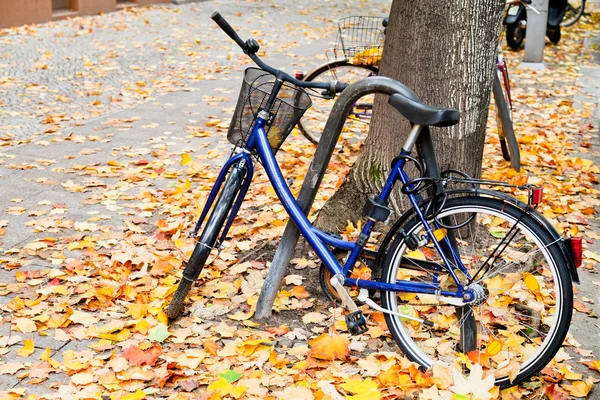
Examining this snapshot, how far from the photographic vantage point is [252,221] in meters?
4.88

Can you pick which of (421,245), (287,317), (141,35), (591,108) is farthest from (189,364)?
(141,35)

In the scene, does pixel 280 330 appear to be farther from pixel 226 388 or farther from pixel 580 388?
pixel 580 388

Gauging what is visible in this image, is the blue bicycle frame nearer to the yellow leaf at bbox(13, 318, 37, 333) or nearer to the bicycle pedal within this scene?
the bicycle pedal

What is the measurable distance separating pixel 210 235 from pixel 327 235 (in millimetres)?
584

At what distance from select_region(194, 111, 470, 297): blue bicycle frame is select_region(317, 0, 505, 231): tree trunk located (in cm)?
89

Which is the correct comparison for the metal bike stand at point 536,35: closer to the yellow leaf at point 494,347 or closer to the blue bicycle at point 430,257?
the blue bicycle at point 430,257

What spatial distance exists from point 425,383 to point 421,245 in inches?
21.7

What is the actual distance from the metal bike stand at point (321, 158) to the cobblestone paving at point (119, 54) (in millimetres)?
3978

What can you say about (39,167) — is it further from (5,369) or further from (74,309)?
(5,369)

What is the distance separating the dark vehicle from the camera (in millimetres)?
Answer: 11078

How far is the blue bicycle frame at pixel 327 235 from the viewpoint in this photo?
10.1 ft

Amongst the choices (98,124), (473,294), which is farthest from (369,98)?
(473,294)

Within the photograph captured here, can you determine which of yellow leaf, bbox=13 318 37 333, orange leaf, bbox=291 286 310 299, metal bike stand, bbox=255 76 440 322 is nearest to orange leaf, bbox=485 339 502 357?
metal bike stand, bbox=255 76 440 322

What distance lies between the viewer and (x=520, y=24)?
11.1 meters
